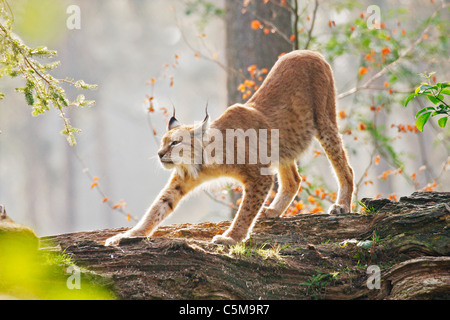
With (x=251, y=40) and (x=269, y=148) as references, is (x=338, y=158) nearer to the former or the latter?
(x=269, y=148)

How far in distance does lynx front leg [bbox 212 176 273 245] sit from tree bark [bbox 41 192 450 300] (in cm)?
17

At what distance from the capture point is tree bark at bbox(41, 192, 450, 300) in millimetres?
4203

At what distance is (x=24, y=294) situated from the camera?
4.04m

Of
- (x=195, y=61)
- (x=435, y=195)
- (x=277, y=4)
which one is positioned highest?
(x=195, y=61)

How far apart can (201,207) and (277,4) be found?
3645 cm

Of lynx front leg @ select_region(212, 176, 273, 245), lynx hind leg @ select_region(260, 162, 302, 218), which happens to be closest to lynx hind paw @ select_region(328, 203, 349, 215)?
lynx hind leg @ select_region(260, 162, 302, 218)

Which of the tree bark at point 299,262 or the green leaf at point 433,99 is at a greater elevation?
the green leaf at point 433,99

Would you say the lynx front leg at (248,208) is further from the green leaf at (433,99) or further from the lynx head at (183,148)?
the green leaf at (433,99)

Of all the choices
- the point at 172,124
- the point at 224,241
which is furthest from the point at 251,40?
the point at 224,241

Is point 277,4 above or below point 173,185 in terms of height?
above

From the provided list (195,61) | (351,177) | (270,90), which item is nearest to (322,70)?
(270,90)

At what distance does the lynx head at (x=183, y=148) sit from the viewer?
555 cm

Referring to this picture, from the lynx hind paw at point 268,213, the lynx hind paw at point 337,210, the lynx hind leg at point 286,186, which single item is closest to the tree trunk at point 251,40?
the lynx hind leg at point 286,186
